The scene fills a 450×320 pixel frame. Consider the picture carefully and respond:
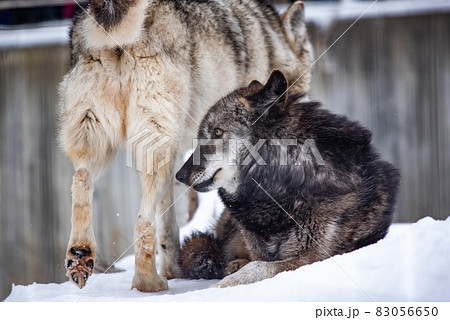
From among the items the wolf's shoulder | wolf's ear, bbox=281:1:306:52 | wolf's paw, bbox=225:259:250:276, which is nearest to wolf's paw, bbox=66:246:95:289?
wolf's paw, bbox=225:259:250:276

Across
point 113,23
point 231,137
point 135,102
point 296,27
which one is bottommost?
point 231,137

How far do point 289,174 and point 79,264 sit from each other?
42.7 inches

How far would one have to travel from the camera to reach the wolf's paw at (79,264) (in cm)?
263

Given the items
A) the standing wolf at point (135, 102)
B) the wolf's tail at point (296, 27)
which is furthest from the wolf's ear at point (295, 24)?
the standing wolf at point (135, 102)

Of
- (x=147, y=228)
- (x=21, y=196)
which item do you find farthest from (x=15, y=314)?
(x=21, y=196)

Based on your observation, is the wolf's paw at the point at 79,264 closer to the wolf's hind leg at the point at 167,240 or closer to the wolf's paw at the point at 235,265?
the wolf's hind leg at the point at 167,240

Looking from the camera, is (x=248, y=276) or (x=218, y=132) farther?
(x=218, y=132)

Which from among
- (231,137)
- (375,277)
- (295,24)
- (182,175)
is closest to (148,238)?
(182,175)

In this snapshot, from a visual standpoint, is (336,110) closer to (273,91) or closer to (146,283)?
(273,91)

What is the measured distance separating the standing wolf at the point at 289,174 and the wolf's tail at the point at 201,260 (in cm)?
32

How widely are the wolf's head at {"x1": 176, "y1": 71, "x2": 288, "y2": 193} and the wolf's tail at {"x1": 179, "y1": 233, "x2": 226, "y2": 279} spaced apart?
0.47 metres

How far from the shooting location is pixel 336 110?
14.2 feet

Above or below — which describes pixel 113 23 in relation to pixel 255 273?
above

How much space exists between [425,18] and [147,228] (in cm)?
268
